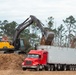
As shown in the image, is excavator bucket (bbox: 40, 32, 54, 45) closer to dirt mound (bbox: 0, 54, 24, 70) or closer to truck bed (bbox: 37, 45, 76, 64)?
truck bed (bbox: 37, 45, 76, 64)

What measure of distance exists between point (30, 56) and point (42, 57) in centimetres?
158

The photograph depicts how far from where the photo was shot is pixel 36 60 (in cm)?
5138

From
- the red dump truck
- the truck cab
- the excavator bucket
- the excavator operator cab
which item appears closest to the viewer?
the truck cab

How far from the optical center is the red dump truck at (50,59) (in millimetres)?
51281

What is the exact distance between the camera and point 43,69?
5316 cm

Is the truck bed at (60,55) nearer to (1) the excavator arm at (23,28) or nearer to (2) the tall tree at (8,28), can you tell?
(1) the excavator arm at (23,28)

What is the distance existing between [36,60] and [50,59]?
9.92 ft

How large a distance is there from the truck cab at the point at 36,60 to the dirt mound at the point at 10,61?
8.69 feet

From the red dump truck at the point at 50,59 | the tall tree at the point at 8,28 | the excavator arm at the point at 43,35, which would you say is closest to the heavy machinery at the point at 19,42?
the excavator arm at the point at 43,35

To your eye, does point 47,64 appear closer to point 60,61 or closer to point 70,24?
point 60,61

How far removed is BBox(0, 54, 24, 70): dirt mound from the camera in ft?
177

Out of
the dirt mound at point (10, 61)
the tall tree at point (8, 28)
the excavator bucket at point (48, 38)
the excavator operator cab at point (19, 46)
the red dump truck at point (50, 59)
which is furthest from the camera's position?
the tall tree at point (8, 28)

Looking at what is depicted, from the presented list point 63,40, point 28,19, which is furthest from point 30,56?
point 63,40

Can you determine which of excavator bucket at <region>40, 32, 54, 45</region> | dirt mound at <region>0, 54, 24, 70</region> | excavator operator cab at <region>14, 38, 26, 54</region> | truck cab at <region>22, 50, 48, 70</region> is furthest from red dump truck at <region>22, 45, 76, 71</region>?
excavator operator cab at <region>14, 38, 26, 54</region>
